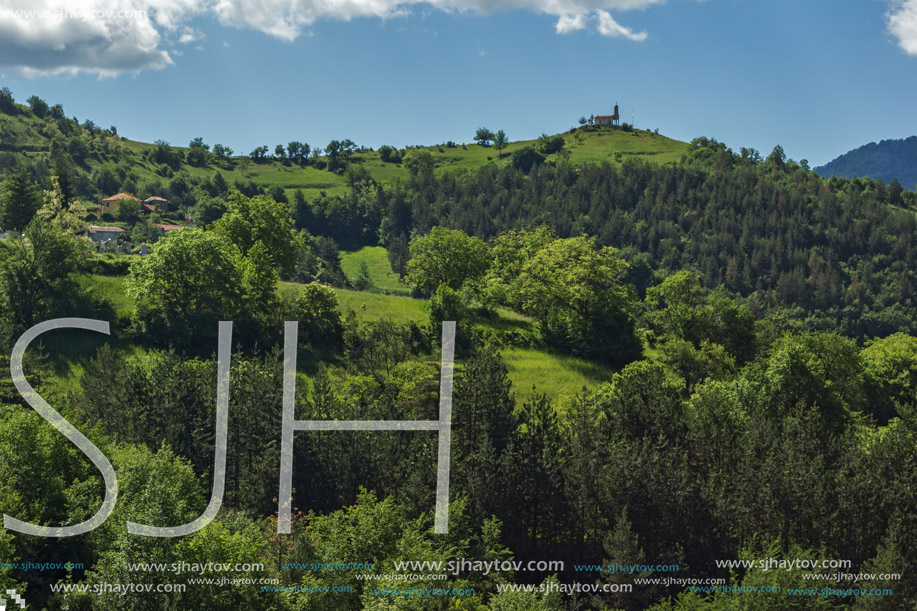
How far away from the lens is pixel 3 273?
6456 centimetres

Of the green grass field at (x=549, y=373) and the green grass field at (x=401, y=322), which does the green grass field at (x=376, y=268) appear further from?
the green grass field at (x=549, y=373)

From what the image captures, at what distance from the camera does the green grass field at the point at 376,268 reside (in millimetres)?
153625

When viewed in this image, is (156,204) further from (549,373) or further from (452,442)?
(452,442)

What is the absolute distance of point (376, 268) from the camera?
17025 cm

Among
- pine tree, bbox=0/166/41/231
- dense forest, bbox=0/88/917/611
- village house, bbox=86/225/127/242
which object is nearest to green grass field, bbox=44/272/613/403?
dense forest, bbox=0/88/917/611

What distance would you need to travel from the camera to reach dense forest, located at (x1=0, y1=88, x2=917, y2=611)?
3097 centimetres

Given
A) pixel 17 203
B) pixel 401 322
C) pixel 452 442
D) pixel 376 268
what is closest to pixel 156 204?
pixel 376 268

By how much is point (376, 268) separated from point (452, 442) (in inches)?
5102

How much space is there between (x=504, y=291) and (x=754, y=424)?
129 feet

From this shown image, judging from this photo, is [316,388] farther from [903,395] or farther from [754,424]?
[903,395]

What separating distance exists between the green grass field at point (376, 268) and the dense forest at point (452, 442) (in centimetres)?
6578

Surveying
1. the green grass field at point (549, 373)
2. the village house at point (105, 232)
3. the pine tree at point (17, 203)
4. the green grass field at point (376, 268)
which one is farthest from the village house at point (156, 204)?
the green grass field at point (549, 373)

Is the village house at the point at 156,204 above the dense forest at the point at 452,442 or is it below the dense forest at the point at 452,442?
above

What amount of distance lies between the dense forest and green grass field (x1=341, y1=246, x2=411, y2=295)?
65780mm
